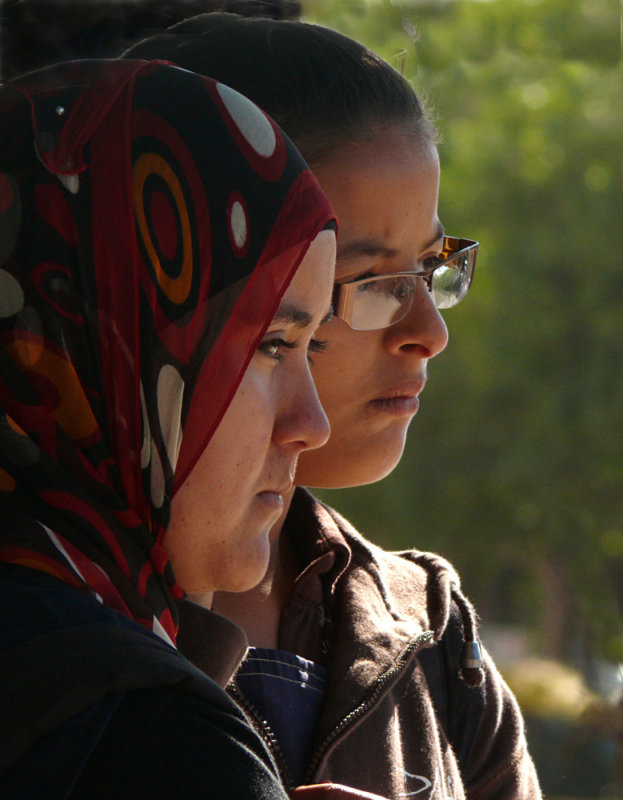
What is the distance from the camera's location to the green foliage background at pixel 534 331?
1142cm

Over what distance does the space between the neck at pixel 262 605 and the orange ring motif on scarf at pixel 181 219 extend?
706mm

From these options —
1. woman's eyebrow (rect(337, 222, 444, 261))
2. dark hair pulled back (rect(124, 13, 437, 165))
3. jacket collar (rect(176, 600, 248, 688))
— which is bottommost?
jacket collar (rect(176, 600, 248, 688))

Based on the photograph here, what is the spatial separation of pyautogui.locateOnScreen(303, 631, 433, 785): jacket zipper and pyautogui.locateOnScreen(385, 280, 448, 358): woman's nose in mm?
510

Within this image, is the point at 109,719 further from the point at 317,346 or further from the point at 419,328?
the point at 419,328

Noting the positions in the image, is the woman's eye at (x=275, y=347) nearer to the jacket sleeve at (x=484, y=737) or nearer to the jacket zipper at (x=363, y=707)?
the jacket zipper at (x=363, y=707)

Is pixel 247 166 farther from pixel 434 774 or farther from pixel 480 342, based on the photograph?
pixel 480 342

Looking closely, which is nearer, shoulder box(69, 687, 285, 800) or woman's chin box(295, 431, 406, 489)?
shoulder box(69, 687, 285, 800)

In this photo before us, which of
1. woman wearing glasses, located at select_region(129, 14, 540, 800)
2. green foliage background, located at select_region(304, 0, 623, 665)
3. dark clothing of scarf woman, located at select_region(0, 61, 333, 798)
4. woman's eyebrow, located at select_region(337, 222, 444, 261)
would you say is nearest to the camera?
dark clothing of scarf woman, located at select_region(0, 61, 333, 798)

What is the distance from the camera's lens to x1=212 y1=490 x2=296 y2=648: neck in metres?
1.78

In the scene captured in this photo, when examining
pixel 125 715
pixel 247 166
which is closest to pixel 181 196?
pixel 247 166

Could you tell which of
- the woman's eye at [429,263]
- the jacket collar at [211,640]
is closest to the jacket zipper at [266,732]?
the jacket collar at [211,640]

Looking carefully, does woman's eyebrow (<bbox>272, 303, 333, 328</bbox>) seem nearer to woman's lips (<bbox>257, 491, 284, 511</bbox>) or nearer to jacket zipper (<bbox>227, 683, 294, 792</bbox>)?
woman's lips (<bbox>257, 491, 284, 511</bbox>)

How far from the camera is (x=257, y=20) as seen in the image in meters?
1.91

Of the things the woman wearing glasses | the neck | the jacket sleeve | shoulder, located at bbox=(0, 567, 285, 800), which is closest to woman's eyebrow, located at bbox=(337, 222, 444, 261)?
the woman wearing glasses
